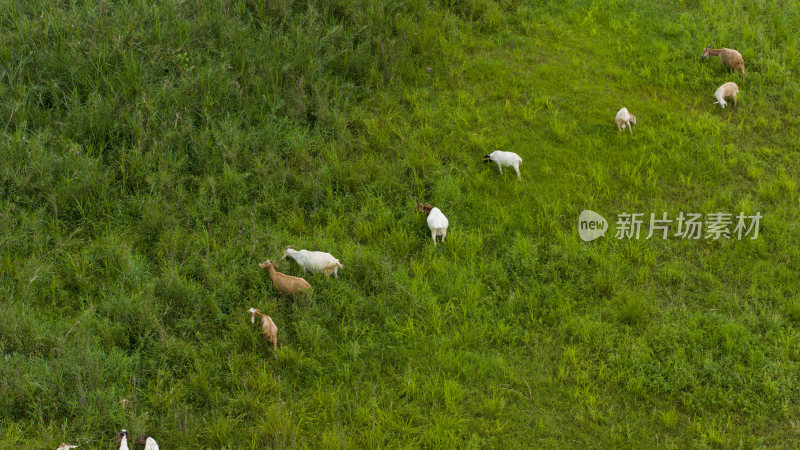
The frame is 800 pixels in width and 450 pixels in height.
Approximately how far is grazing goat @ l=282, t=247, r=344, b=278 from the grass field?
91 millimetres

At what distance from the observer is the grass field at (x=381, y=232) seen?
17.5 ft

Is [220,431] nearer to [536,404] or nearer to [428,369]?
[428,369]

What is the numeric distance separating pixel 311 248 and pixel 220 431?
215cm

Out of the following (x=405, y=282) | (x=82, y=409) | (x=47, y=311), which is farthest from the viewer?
(x=405, y=282)

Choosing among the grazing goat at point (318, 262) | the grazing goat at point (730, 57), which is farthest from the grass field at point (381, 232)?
the grazing goat at point (730, 57)

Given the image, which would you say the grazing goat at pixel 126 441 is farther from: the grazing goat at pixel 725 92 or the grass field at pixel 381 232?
the grazing goat at pixel 725 92

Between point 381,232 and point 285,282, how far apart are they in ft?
4.32

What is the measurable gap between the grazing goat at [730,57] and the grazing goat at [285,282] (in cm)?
700

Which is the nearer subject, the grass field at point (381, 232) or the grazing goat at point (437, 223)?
the grass field at point (381, 232)

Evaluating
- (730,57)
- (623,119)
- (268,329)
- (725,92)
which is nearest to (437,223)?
(268,329)

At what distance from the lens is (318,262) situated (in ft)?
20.7

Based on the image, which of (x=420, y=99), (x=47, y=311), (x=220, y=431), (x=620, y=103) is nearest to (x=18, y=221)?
(x=47, y=311)

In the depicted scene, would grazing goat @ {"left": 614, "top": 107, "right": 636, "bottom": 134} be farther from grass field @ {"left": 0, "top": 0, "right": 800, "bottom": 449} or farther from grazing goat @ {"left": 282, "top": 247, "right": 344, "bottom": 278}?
grazing goat @ {"left": 282, "top": 247, "right": 344, "bottom": 278}

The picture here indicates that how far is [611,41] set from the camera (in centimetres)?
1045
